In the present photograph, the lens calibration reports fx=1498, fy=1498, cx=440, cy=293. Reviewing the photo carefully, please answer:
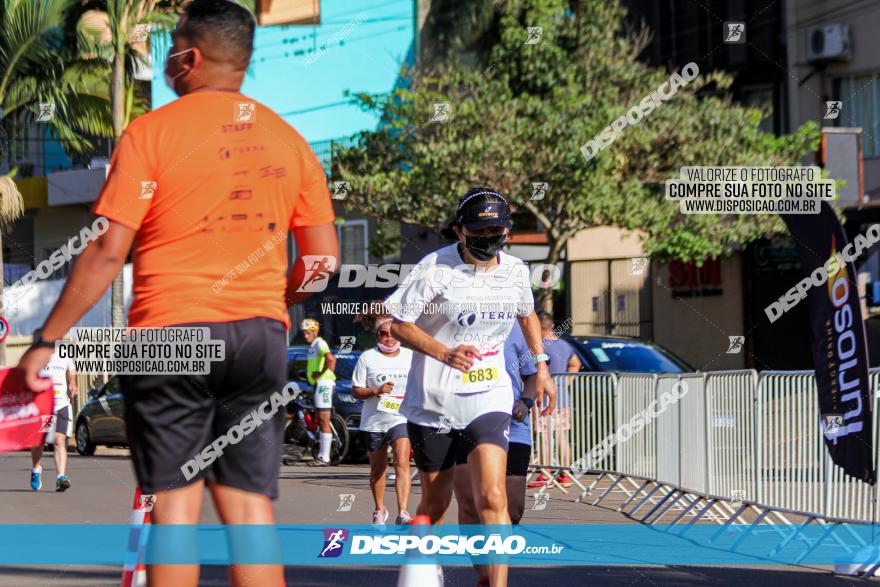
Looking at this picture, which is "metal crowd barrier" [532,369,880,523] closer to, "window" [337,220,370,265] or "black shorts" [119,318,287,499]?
"black shorts" [119,318,287,499]

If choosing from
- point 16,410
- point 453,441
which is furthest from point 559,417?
point 16,410

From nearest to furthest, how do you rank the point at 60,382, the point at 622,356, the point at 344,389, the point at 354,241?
the point at 60,382, the point at 622,356, the point at 344,389, the point at 354,241

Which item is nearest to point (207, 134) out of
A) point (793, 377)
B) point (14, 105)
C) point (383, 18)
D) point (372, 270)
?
point (793, 377)

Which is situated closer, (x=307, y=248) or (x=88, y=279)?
(x=88, y=279)

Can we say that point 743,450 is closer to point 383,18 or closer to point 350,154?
point 350,154

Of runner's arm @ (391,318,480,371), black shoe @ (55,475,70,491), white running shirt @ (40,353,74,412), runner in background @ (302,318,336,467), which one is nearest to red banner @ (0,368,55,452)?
runner's arm @ (391,318,480,371)

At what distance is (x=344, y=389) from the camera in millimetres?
19359

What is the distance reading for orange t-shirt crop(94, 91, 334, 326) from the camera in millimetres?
4477

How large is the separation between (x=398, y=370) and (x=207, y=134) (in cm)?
775

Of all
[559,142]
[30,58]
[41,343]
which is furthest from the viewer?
[30,58]

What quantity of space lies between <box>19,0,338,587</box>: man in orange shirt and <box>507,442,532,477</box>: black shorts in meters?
4.24

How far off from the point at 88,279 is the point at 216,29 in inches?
34.9

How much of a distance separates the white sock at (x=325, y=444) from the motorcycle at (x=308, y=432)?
23cm

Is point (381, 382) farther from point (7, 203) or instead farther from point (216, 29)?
point (7, 203)
